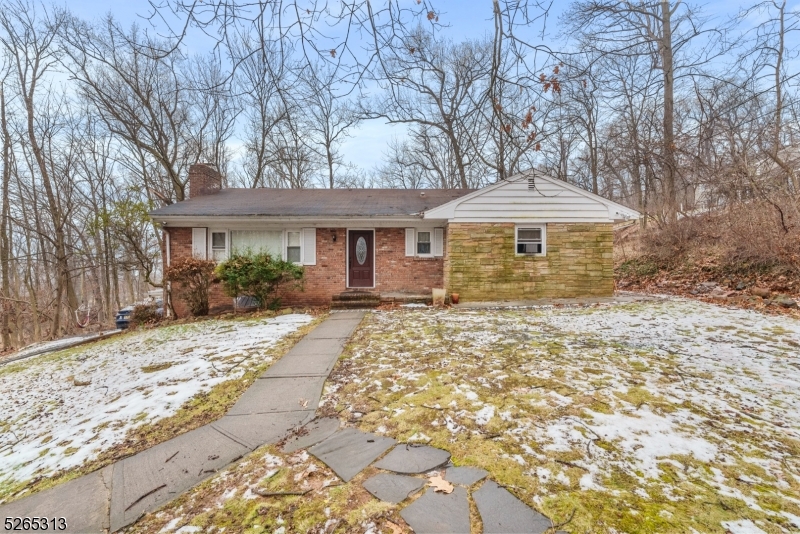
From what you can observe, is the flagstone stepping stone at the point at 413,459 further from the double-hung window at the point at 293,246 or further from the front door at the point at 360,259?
the double-hung window at the point at 293,246

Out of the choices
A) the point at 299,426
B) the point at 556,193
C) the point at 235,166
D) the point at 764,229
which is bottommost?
the point at 299,426

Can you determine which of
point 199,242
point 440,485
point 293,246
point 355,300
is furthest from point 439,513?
point 199,242

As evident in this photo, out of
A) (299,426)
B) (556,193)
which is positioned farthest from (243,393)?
(556,193)

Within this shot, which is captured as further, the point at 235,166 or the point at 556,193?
the point at 235,166

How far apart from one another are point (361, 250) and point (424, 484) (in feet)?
29.7

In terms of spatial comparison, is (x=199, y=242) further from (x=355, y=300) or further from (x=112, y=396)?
(x=112, y=396)

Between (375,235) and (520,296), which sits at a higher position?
(375,235)

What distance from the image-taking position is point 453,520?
1.64 meters

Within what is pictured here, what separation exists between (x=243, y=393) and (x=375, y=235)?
292 inches

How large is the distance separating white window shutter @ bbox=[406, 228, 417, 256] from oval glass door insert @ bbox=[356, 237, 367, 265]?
1.36 metres

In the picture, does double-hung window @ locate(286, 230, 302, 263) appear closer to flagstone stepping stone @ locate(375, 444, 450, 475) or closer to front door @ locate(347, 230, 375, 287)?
front door @ locate(347, 230, 375, 287)

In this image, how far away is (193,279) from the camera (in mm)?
8859

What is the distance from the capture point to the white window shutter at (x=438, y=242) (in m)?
10.6

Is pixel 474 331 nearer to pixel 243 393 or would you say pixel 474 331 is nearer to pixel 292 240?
pixel 243 393
